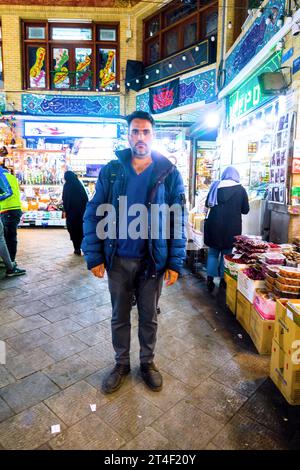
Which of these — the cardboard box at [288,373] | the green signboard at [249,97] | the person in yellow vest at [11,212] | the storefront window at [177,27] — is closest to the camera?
the cardboard box at [288,373]

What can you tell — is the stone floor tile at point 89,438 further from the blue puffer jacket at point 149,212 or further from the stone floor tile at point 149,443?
the blue puffer jacket at point 149,212

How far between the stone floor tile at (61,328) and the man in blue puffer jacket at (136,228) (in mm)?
1063

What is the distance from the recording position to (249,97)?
5.95 meters

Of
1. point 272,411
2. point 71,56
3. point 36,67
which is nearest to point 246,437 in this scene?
point 272,411

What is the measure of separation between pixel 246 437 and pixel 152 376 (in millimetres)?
803

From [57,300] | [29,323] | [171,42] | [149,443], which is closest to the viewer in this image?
[149,443]

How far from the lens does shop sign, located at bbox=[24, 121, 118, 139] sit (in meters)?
11.1

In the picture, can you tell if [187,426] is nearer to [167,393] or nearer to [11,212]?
[167,393]

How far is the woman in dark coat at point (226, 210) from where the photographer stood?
4.48 meters

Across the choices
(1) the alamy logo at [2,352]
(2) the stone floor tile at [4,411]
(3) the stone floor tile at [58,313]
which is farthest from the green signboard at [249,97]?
(2) the stone floor tile at [4,411]

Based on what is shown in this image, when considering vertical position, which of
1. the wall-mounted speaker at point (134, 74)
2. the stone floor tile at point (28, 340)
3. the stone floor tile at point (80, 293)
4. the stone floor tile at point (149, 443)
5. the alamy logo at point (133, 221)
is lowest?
the stone floor tile at point (80, 293)

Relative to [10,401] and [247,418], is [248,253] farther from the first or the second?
[10,401]

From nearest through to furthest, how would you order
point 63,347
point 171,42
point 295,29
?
1. point 63,347
2. point 295,29
3. point 171,42

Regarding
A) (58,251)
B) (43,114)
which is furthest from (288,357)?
(43,114)
